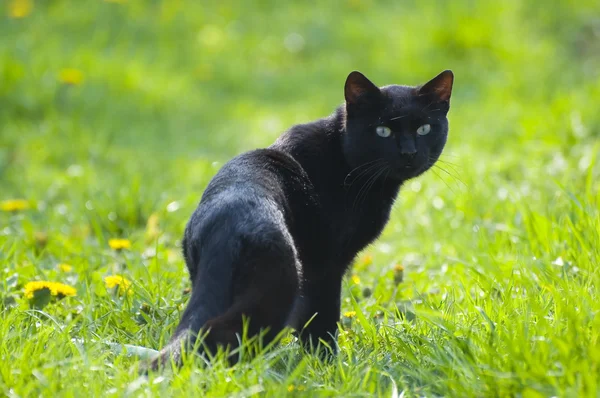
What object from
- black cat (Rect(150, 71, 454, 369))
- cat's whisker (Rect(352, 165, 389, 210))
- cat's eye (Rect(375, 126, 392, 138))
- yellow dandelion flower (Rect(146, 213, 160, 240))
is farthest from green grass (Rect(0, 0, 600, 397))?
cat's eye (Rect(375, 126, 392, 138))

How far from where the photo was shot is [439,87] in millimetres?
2689

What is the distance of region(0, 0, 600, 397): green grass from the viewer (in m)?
1.88

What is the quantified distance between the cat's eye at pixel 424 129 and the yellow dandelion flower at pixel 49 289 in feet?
4.47

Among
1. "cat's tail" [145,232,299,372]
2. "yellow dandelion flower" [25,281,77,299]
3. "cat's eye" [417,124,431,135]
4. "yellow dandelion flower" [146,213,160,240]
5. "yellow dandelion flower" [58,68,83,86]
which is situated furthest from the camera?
"yellow dandelion flower" [58,68,83,86]

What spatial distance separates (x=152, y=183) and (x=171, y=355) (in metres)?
2.53

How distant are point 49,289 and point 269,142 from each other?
112 inches

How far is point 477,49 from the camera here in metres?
6.52

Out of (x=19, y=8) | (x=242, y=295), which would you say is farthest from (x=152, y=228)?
(x=19, y=8)

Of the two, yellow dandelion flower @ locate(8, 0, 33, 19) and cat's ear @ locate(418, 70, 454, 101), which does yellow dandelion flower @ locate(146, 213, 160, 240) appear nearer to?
cat's ear @ locate(418, 70, 454, 101)

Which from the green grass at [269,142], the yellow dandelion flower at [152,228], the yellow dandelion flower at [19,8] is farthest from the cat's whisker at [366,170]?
the yellow dandelion flower at [19,8]

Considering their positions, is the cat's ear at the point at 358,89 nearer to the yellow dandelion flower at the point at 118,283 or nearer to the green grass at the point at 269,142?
the green grass at the point at 269,142

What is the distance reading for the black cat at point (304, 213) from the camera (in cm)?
189

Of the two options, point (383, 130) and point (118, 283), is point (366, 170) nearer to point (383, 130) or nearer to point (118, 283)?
point (383, 130)

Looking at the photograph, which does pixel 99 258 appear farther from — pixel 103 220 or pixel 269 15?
pixel 269 15
